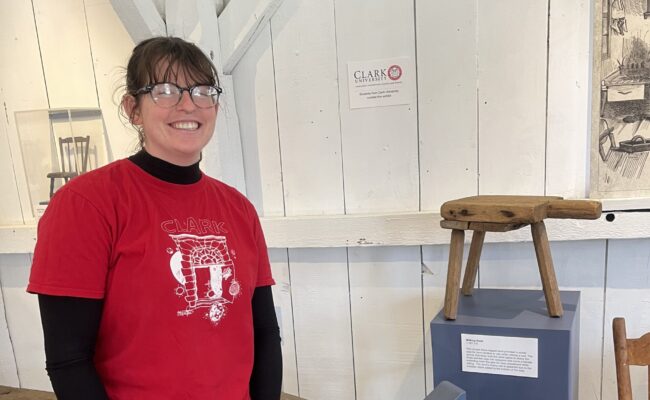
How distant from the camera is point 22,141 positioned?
4.93 feet

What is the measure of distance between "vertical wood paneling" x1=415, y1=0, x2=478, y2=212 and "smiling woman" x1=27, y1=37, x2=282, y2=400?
0.66m

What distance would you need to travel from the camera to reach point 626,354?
962mm

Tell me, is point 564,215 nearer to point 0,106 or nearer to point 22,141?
point 22,141

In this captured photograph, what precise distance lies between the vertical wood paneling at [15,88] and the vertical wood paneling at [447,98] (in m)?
1.22

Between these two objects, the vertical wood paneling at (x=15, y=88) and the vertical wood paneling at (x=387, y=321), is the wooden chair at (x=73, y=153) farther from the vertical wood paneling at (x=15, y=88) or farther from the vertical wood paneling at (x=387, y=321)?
the vertical wood paneling at (x=387, y=321)

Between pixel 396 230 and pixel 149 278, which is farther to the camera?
pixel 396 230

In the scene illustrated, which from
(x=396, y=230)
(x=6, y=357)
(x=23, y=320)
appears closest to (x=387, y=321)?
(x=396, y=230)

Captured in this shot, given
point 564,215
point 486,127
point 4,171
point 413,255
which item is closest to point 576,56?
point 486,127

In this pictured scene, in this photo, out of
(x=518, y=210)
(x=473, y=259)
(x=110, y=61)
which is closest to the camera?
(x=518, y=210)

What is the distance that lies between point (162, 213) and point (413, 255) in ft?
2.61

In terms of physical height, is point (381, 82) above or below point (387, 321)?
above

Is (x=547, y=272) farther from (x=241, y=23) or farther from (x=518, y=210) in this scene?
(x=241, y=23)

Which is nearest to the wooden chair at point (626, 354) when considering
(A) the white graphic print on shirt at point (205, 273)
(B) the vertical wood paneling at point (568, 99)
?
(B) the vertical wood paneling at point (568, 99)

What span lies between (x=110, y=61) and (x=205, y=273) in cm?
99
